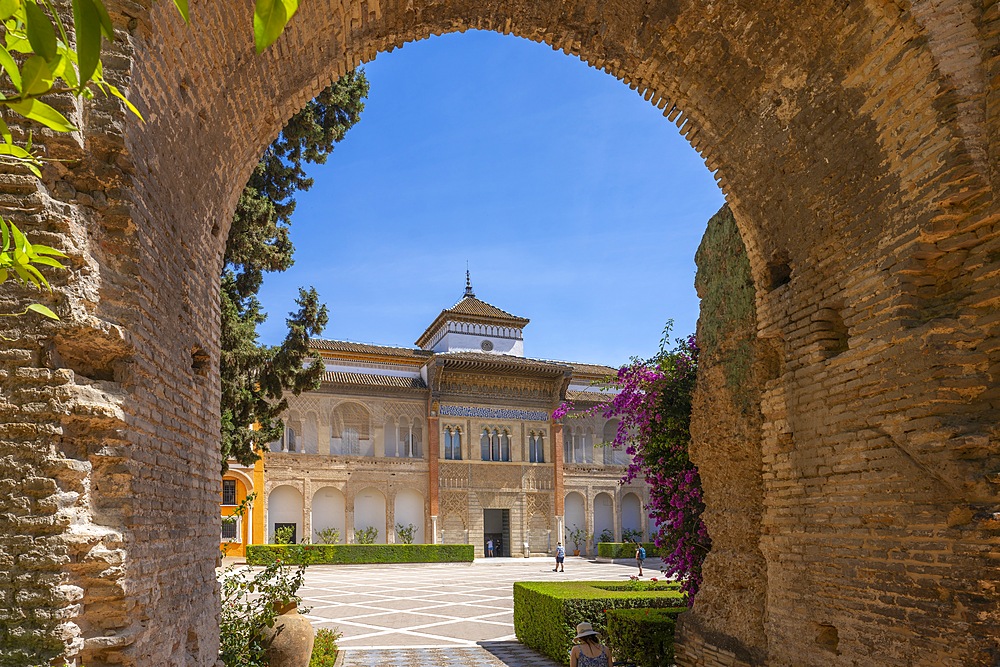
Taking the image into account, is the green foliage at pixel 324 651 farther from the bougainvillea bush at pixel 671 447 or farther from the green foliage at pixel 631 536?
the green foliage at pixel 631 536

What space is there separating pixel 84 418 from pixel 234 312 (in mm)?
9307

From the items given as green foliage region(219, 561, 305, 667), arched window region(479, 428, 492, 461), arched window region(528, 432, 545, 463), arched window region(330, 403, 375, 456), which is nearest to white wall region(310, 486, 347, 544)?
arched window region(330, 403, 375, 456)

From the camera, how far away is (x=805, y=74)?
5777 millimetres

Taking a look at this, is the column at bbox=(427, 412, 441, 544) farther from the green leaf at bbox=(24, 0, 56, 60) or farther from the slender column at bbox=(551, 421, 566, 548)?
the green leaf at bbox=(24, 0, 56, 60)

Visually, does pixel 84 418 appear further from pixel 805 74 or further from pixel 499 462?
pixel 499 462

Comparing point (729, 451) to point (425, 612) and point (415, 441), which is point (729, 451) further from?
point (415, 441)

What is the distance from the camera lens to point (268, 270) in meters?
13.4

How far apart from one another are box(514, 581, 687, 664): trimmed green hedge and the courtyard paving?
0.29 m

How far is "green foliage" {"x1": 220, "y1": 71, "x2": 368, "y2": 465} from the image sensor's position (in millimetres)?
12391

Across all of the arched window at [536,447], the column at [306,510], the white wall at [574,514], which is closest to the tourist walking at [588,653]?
the column at [306,510]

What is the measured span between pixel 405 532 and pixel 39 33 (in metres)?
34.6

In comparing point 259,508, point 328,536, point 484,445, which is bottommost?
point 328,536

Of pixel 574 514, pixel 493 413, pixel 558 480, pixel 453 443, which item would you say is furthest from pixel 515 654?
pixel 574 514

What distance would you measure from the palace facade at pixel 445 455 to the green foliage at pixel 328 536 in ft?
1.37
